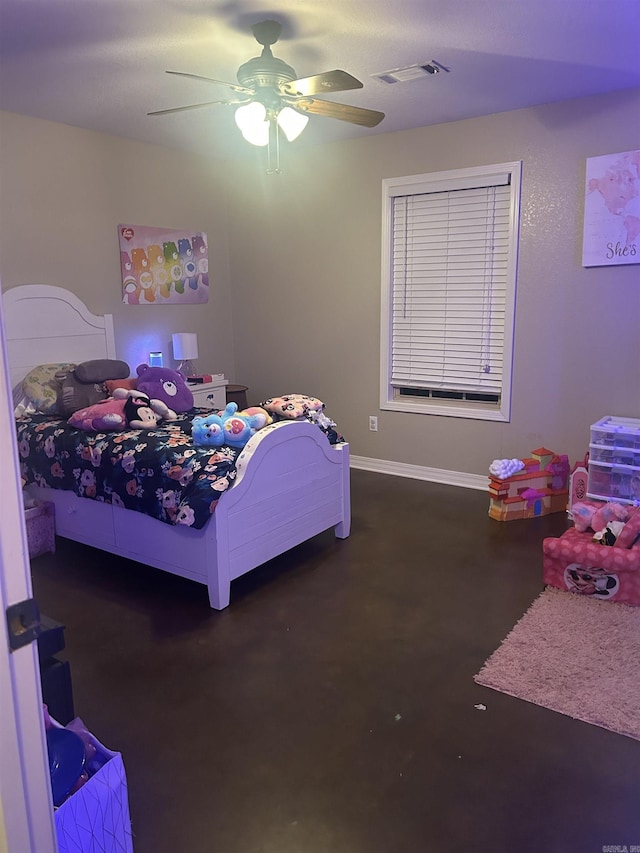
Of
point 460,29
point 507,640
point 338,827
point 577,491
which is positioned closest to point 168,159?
point 460,29

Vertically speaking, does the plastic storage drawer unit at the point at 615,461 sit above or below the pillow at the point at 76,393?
below

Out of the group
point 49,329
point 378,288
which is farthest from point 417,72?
point 49,329

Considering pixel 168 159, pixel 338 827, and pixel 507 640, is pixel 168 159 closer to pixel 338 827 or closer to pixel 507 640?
pixel 507 640

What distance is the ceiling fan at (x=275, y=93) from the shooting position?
8.73ft

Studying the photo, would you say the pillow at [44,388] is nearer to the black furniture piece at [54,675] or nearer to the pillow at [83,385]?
the pillow at [83,385]

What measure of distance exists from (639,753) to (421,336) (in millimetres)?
3246

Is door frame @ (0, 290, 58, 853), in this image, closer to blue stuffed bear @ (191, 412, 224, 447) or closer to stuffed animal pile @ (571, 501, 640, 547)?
blue stuffed bear @ (191, 412, 224, 447)

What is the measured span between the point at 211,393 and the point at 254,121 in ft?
7.92

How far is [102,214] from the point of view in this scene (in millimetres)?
4426

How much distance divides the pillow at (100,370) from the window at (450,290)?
76.9 inches

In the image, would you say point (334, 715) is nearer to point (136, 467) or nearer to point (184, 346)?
point (136, 467)

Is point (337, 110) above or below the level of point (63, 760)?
above

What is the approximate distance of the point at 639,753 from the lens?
6.31 ft

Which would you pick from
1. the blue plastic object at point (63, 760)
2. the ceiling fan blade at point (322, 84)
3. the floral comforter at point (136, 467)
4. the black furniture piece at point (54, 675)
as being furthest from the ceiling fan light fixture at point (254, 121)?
the blue plastic object at point (63, 760)
